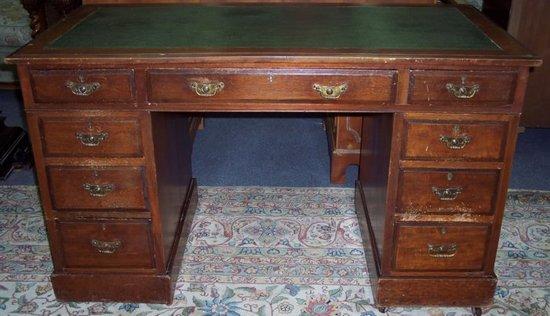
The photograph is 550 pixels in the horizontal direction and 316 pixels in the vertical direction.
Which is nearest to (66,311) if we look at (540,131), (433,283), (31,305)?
(31,305)

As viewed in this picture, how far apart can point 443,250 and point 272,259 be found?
0.71 metres

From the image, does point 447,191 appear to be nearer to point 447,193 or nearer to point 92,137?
point 447,193

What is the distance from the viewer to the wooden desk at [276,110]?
164cm

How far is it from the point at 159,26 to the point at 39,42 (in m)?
0.40

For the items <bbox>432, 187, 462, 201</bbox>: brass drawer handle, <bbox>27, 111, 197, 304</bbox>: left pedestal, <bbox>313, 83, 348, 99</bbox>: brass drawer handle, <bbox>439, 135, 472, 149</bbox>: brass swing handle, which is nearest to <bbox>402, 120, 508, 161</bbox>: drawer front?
<bbox>439, 135, 472, 149</bbox>: brass swing handle

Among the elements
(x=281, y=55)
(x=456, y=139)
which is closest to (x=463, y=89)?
(x=456, y=139)

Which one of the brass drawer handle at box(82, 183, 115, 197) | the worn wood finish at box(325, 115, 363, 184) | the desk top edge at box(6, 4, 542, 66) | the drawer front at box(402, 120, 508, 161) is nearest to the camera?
the desk top edge at box(6, 4, 542, 66)

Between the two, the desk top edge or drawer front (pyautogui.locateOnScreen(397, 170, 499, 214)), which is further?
drawer front (pyautogui.locateOnScreen(397, 170, 499, 214))

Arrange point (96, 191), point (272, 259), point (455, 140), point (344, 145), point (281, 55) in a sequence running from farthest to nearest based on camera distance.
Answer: point (344, 145), point (272, 259), point (96, 191), point (455, 140), point (281, 55)

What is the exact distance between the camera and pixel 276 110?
5.57 ft

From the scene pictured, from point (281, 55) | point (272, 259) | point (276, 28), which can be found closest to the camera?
point (281, 55)

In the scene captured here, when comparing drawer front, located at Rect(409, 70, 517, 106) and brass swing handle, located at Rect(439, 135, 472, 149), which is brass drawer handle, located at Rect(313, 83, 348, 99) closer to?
drawer front, located at Rect(409, 70, 517, 106)

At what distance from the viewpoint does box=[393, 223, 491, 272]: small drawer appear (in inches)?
73.0

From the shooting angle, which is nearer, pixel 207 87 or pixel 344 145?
pixel 207 87
